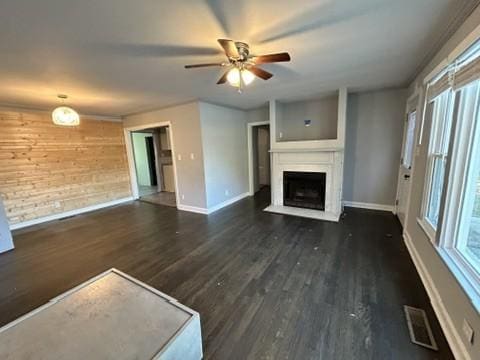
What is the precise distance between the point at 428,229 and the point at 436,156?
2.51 ft

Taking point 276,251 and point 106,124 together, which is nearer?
point 276,251

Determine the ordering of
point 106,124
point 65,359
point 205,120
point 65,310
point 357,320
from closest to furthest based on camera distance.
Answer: point 65,359, point 65,310, point 357,320, point 205,120, point 106,124

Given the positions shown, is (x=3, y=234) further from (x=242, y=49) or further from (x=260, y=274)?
(x=242, y=49)

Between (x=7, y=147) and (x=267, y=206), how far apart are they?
5263mm

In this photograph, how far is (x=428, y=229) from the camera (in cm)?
214

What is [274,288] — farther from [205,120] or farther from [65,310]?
[205,120]

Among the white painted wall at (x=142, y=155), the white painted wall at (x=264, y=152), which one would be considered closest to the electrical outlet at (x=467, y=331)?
the white painted wall at (x=264, y=152)

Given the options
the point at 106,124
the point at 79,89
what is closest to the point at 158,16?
the point at 79,89

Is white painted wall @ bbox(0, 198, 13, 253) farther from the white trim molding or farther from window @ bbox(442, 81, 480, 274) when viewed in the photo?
window @ bbox(442, 81, 480, 274)

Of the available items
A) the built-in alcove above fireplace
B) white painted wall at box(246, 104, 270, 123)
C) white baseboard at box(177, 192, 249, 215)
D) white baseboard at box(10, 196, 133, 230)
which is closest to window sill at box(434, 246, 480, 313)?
the built-in alcove above fireplace

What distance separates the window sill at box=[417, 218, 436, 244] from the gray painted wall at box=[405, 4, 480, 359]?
68mm

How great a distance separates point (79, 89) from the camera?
10.2 ft

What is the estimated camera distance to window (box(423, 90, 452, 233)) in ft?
6.81

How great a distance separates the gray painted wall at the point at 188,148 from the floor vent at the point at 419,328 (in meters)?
3.58
